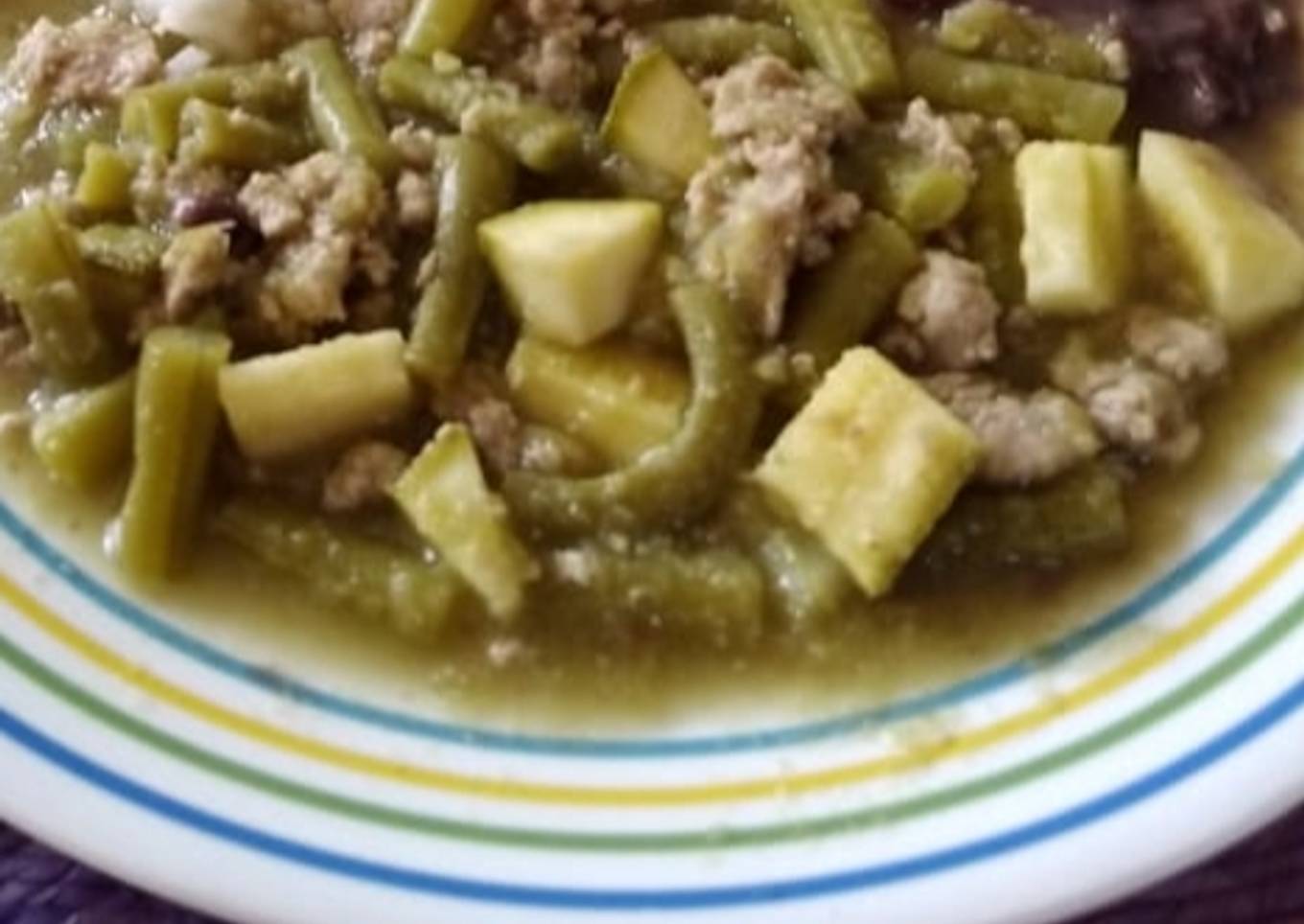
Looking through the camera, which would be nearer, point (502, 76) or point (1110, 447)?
point (1110, 447)

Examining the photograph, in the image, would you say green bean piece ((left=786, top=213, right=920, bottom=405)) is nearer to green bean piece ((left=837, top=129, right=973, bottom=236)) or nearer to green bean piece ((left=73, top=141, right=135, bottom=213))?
green bean piece ((left=837, top=129, right=973, bottom=236))

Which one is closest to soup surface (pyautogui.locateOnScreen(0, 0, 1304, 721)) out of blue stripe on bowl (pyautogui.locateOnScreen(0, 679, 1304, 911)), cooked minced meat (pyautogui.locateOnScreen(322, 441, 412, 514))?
cooked minced meat (pyautogui.locateOnScreen(322, 441, 412, 514))

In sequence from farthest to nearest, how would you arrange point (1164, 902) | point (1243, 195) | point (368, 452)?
point (1243, 195), point (368, 452), point (1164, 902)

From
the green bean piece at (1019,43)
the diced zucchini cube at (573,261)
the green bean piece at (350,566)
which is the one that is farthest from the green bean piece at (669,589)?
the green bean piece at (1019,43)

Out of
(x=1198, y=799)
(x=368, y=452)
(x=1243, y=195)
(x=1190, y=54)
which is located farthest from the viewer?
(x=1190, y=54)

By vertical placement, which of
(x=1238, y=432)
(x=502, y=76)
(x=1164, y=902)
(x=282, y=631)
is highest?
(x=502, y=76)

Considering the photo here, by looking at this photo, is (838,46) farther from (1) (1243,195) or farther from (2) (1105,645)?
(2) (1105,645)

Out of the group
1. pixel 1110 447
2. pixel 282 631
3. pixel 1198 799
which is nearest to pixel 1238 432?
pixel 1110 447
